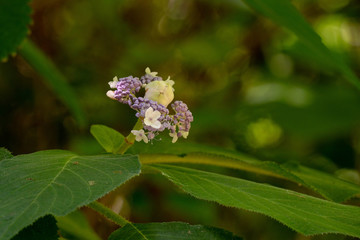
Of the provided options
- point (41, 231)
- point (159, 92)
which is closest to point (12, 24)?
point (159, 92)

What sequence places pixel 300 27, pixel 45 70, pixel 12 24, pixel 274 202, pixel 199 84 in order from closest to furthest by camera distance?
pixel 274 202 → pixel 300 27 → pixel 12 24 → pixel 45 70 → pixel 199 84

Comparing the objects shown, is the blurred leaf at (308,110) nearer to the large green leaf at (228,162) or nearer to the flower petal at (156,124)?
the large green leaf at (228,162)

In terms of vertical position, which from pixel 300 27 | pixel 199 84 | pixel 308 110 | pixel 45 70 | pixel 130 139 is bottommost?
pixel 130 139

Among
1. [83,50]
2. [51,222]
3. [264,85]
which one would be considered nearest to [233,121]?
[264,85]

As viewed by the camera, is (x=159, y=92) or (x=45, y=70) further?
(x=45, y=70)

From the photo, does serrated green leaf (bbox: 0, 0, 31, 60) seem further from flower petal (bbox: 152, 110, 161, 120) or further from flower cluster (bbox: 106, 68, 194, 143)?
flower petal (bbox: 152, 110, 161, 120)

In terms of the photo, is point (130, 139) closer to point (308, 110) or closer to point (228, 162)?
point (228, 162)

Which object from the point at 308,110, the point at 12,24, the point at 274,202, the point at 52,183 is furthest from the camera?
the point at 308,110

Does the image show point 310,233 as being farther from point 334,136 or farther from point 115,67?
point 115,67
